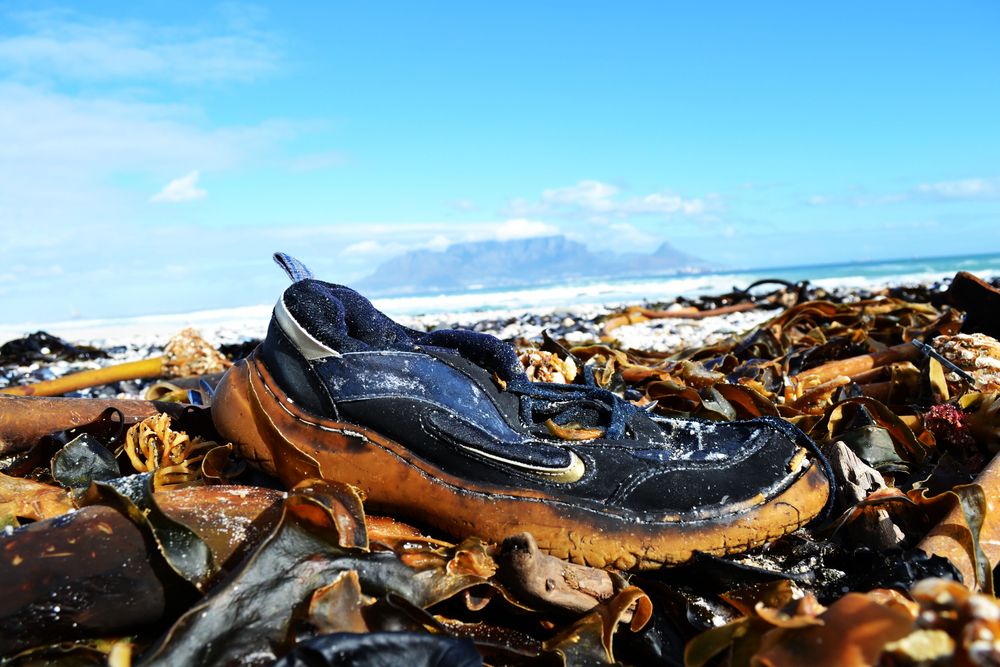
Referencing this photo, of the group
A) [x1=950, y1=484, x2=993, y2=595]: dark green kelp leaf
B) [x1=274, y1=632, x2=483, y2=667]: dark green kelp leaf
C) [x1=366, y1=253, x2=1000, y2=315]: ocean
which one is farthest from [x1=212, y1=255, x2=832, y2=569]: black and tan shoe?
Result: [x1=366, y1=253, x2=1000, y2=315]: ocean

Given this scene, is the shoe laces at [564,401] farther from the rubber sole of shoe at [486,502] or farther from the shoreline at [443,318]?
the shoreline at [443,318]

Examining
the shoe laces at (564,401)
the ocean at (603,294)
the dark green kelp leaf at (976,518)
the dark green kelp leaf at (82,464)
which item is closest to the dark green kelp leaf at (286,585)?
the shoe laces at (564,401)

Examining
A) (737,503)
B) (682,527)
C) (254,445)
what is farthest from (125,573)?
(737,503)

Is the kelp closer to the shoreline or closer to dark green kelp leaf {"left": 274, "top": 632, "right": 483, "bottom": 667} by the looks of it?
dark green kelp leaf {"left": 274, "top": 632, "right": 483, "bottom": 667}

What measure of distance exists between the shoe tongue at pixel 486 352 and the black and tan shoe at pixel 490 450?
8 cm

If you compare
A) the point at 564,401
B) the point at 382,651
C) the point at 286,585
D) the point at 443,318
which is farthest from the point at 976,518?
the point at 443,318

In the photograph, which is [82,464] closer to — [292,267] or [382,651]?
[292,267]

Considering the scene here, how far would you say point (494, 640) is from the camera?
1.42 m

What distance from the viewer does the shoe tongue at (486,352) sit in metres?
2.01

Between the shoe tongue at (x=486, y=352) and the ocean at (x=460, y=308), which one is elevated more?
the shoe tongue at (x=486, y=352)

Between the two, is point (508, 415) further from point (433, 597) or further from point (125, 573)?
point (125, 573)

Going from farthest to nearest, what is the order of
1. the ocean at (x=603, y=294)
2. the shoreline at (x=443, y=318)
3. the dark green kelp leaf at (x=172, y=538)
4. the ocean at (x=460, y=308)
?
the ocean at (x=603, y=294), the ocean at (x=460, y=308), the shoreline at (x=443, y=318), the dark green kelp leaf at (x=172, y=538)

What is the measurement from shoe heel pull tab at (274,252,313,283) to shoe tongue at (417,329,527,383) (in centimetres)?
42

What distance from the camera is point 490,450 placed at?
1698mm
